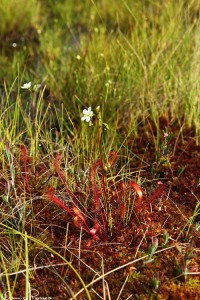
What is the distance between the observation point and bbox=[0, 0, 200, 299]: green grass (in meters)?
2.29

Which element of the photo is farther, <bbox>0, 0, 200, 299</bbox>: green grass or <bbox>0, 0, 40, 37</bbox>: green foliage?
<bbox>0, 0, 40, 37</bbox>: green foliage

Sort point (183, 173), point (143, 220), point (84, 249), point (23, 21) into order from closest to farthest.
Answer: point (84, 249), point (143, 220), point (183, 173), point (23, 21)

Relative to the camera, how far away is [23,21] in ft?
16.5

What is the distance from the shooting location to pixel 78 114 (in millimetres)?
A: 3467

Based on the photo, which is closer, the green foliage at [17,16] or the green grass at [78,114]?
the green grass at [78,114]

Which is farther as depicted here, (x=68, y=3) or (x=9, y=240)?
(x=68, y=3)

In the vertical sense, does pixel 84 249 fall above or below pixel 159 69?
below

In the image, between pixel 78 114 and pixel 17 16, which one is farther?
pixel 17 16

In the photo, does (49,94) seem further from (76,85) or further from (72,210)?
(72,210)

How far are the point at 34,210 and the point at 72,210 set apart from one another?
21 cm

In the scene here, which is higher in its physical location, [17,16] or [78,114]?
[17,16]

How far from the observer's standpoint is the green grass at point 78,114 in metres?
2.29

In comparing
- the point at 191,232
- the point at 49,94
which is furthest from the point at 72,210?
the point at 49,94

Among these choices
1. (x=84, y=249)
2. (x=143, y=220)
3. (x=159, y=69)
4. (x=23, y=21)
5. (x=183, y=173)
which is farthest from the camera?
(x=23, y=21)
